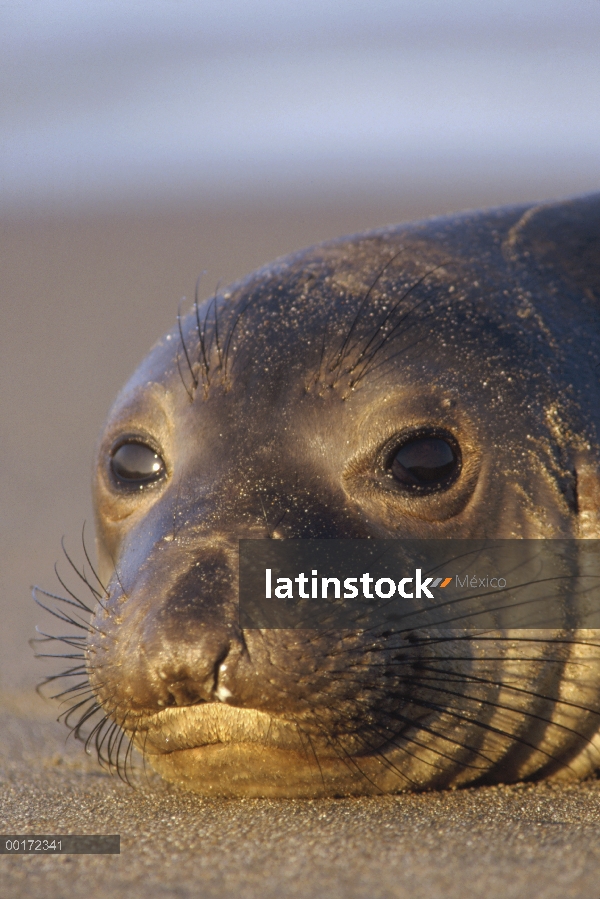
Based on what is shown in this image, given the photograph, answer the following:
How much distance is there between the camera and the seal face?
2.55m

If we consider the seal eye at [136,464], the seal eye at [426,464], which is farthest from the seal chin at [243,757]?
the seal eye at [136,464]

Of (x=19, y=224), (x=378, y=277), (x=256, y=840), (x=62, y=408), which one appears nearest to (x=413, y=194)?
(x=19, y=224)

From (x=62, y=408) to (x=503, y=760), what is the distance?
25.8ft

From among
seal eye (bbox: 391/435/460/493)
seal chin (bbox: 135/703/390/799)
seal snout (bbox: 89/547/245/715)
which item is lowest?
seal chin (bbox: 135/703/390/799)

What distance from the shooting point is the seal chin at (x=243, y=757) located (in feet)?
8.32

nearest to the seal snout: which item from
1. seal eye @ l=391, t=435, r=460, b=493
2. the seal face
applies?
the seal face

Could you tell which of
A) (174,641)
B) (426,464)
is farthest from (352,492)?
(174,641)

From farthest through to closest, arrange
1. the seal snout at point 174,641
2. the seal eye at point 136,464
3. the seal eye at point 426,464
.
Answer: the seal eye at point 136,464, the seal eye at point 426,464, the seal snout at point 174,641

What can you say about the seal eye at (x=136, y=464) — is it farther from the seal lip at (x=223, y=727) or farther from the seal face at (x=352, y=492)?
the seal lip at (x=223, y=727)

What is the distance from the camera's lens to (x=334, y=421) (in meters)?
2.99

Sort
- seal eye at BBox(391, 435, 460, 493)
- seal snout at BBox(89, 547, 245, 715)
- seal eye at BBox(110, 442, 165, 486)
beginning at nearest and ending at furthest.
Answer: seal snout at BBox(89, 547, 245, 715)
seal eye at BBox(391, 435, 460, 493)
seal eye at BBox(110, 442, 165, 486)

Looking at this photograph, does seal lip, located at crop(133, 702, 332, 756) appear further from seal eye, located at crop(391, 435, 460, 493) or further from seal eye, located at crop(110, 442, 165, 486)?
seal eye, located at crop(110, 442, 165, 486)

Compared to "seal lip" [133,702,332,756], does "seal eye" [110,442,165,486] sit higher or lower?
higher

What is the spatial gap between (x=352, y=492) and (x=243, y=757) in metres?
0.73
